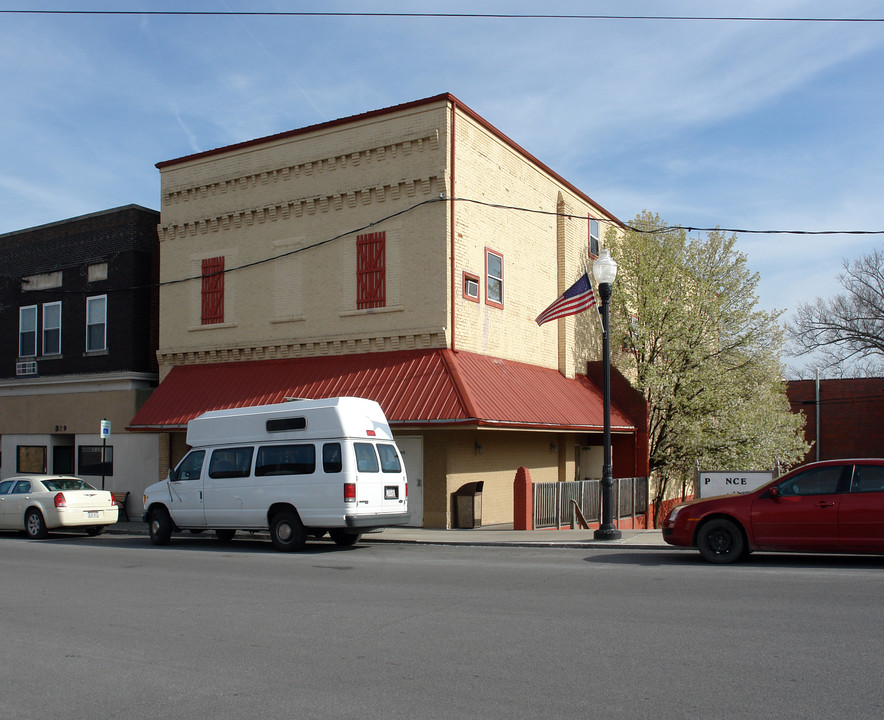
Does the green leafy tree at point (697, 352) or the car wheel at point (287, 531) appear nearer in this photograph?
the car wheel at point (287, 531)

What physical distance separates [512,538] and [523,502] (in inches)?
79.9

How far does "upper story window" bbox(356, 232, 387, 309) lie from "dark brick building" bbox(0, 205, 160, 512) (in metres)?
7.94

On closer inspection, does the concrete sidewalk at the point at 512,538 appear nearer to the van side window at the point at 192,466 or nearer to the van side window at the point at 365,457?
the van side window at the point at 365,457

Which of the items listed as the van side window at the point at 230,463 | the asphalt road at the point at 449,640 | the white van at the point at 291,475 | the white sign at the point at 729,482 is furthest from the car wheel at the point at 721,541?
the van side window at the point at 230,463

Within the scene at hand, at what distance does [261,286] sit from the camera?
22.8 meters

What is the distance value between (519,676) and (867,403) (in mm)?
46240

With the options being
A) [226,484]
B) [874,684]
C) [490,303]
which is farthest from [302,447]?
[874,684]

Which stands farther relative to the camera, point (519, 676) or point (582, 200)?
point (582, 200)

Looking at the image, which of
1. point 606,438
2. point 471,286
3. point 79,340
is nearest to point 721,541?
point 606,438

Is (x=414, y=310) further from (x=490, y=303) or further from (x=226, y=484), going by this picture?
(x=226, y=484)

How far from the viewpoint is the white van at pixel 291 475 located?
1512cm

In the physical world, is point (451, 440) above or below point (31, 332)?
below

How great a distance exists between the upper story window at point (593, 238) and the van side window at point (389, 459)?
13.3 meters

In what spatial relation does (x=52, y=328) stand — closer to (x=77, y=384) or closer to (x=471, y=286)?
(x=77, y=384)
